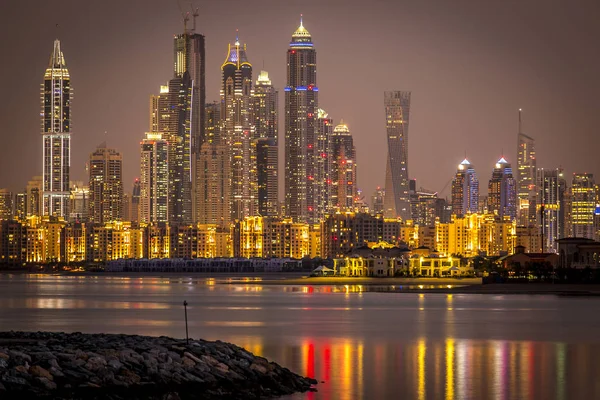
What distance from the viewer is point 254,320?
Answer: 6338 centimetres

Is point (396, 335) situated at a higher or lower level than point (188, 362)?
lower

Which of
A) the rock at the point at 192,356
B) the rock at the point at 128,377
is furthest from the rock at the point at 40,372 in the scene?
the rock at the point at 192,356

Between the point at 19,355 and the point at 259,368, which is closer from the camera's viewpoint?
the point at 19,355

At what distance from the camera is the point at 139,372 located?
3052cm

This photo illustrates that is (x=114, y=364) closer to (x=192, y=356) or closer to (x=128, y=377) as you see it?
(x=128, y=377)

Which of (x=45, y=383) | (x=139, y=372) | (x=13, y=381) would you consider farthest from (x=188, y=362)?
(x=13, y=381)

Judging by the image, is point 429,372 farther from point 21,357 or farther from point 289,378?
point 21,357

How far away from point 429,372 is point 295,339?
12817mm

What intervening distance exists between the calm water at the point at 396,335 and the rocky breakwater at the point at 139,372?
4.81 ft

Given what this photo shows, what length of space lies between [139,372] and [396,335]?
23514mm

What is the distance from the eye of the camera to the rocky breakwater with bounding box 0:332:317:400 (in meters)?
28.8

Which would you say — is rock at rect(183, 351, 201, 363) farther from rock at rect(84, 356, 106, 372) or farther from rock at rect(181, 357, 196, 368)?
rock at rect(84, 356, 106, 372)

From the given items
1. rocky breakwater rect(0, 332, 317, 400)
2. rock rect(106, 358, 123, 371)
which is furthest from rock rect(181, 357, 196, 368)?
rock rect(106, 358, 123, 371)

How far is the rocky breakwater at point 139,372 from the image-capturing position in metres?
28.8
